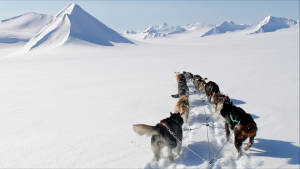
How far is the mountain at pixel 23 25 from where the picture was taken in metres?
75.2

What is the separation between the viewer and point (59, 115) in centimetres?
645

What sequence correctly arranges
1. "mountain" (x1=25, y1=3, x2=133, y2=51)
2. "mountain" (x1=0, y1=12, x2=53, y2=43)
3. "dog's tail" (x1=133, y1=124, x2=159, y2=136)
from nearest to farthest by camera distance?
"dog's tail" (x1=133, y1=124, x2=159, y2=136), "mountain" (x1=25, y1=3, x2=133, y2=51), "mountain" (x1=0, y1=12, x2=53, y2=43)

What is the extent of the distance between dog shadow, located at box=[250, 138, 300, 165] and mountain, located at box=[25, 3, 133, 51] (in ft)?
167

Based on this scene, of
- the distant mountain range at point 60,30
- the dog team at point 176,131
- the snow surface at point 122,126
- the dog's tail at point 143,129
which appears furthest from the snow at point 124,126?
the distant mountain range at point 60,30

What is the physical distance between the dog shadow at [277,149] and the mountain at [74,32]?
50839mm

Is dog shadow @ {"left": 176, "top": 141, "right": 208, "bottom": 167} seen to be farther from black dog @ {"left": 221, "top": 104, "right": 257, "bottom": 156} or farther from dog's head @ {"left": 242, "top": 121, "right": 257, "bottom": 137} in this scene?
dog's head @ {"left": 242, "top": 121, "right": 257, "bottom": 137}

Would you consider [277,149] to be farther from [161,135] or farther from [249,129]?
[161,135]

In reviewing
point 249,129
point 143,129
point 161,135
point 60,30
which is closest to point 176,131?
point 161,135

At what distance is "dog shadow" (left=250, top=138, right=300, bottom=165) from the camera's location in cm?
356

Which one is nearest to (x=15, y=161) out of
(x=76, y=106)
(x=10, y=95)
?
(x=76, y=106)

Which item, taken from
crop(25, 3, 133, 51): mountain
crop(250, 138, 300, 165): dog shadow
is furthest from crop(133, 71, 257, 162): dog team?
crop(25, 3, 133, 51): mountain

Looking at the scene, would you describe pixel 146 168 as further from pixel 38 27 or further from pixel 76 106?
pixel 38 27

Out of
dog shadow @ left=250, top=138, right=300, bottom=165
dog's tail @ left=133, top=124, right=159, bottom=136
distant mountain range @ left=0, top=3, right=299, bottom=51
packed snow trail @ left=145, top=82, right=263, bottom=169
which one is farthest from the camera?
distant mountain range @ left=0, top=3, right=299, bottom=51

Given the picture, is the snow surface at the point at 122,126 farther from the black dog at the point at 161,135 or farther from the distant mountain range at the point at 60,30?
the distant mountain range at the point at 60,30
